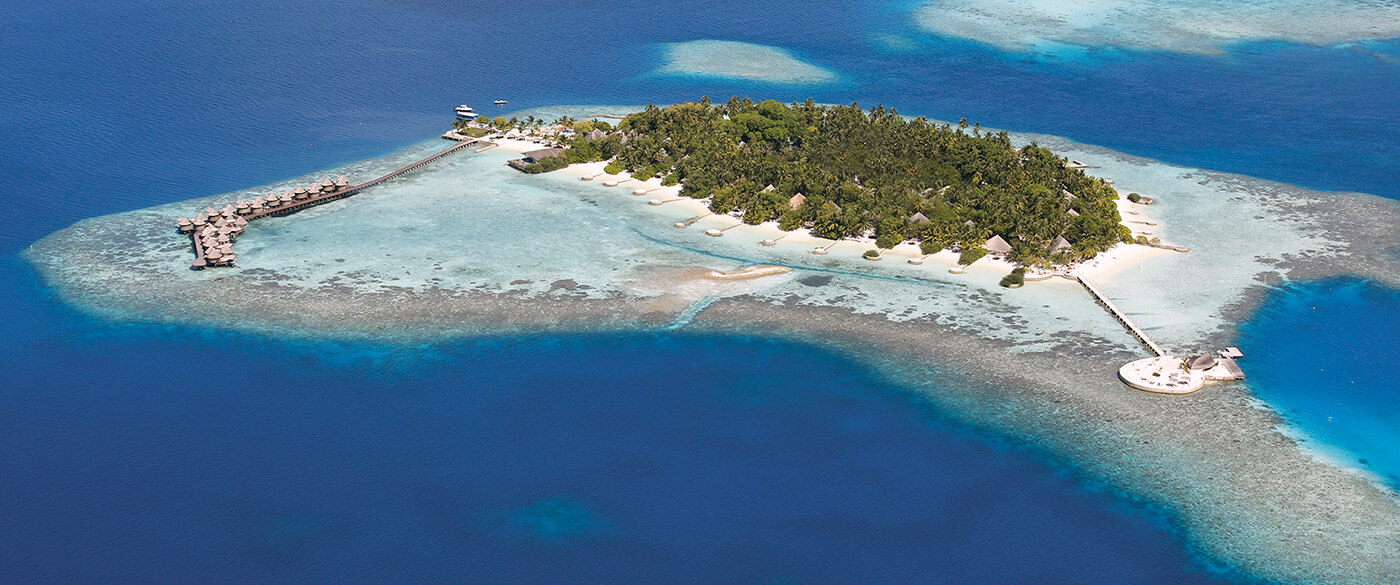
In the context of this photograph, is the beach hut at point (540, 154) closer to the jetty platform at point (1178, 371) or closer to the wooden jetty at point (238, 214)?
the wooden jetty at point (238, 214)

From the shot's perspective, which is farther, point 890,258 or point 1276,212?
point 1276,212

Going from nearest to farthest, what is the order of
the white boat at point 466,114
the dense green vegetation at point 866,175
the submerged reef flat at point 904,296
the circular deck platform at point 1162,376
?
the submerged reef flat at point 904,296 → the circular deck platform at point 1162,376 → the dense green vegetation at point 866,175 → the white boat at point 466,114

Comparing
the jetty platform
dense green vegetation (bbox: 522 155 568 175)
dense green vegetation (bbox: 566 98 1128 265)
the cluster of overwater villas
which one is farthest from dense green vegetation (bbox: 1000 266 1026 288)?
the cluster of overwater villas

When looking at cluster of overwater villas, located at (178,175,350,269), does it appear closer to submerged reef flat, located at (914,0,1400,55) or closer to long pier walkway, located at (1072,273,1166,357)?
long pier walkway, located at (1072,273,1166,357)

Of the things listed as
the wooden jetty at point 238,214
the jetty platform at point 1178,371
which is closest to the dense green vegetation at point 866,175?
the jetty platform at point 1178,371

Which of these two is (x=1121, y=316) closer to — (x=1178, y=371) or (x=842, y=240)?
(x=1178, y=371)

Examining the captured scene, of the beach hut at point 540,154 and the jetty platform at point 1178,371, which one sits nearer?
the jetty platform at point 1178,371

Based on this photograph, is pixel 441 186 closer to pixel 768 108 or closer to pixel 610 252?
pixel 610 252

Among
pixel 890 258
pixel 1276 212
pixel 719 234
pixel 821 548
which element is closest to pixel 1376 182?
pixel 1276 212
